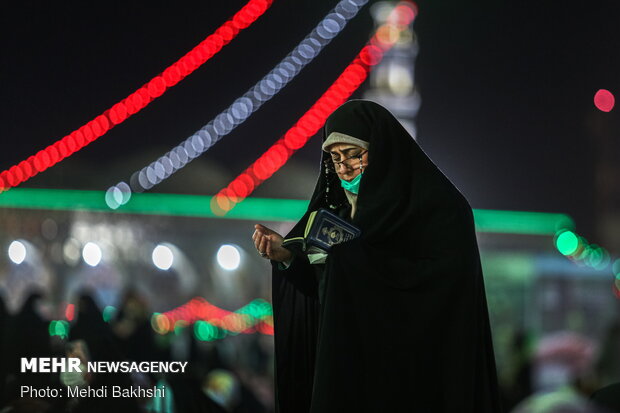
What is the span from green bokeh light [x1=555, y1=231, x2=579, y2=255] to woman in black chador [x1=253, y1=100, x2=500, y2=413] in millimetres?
11635

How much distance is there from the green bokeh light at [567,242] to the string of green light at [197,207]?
0.19 meters

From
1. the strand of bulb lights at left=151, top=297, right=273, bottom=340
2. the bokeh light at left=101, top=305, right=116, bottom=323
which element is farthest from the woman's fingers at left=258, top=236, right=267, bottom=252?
the strand of bulb lights at left=151, top=297, right=273, bottom=340

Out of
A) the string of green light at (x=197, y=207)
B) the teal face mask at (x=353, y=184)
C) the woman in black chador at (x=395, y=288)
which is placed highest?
the string of green light at (x=197, y=207)

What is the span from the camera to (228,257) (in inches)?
425

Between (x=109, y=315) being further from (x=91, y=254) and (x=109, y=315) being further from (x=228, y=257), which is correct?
(x=91, y=254)

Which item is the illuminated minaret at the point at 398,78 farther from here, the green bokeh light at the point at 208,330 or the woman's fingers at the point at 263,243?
the woman's fingers at the point at 263,243

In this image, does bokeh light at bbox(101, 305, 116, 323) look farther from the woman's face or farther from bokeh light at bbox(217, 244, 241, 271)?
the woman's face

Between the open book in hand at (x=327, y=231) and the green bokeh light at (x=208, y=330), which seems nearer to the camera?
the open book in hand at (x=327, y=231)

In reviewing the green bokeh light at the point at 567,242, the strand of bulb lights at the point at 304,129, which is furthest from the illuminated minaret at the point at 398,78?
the green bokeh light at the point at 567,242

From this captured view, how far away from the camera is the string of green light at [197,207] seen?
12.3 m

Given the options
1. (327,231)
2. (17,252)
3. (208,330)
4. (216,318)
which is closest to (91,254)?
(17,252)

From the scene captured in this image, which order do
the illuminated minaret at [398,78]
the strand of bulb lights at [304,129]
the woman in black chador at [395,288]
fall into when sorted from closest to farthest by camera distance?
the woman in black chador at [395,288] < the strand of bulb lights at [304,129] < the illuminated minaret at [398,78]

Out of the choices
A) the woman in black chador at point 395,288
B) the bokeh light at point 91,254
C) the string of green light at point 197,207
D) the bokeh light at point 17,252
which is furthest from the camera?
the string of green light at point 197,207

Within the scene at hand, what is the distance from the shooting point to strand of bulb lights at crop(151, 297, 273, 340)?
9398mm
